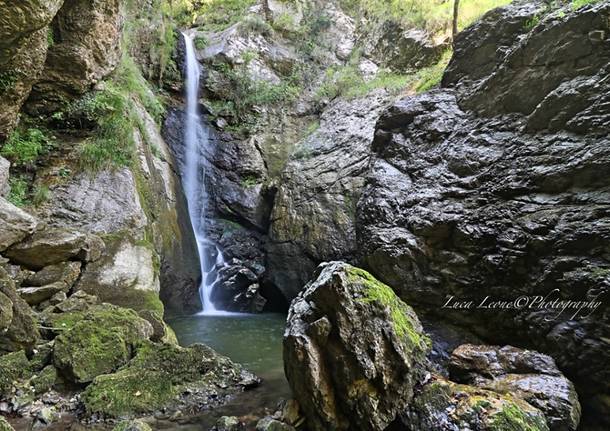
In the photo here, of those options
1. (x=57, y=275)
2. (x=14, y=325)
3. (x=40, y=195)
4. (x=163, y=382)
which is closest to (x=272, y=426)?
(x=163, y=382)

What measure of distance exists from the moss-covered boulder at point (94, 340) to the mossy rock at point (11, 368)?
34 cm

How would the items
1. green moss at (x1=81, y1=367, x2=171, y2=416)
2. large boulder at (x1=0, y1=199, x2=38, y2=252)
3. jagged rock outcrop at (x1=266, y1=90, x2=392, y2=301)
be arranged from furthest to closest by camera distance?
1. jagged rock outcrop at (x1=266, y1=90, x2=392, y2=301)
2. large boulder at (x1=0, y1=199, x2=38, y2=252)
3. green moss at (x1=81, y1=367, x2=171, y2=416)

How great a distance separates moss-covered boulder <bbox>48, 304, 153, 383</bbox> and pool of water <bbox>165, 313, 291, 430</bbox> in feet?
5.29

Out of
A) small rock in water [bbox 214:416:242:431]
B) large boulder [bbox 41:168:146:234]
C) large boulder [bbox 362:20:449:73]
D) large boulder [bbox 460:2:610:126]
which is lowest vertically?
small rock in water [bbox 214:416:242:431]

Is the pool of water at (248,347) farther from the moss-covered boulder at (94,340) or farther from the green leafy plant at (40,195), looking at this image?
the green leafy plant at (40,195)

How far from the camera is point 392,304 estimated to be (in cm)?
453

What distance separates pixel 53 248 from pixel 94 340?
206 centimetres

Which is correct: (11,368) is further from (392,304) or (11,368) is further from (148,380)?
(392,304)

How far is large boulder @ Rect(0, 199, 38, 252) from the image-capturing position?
5.88m

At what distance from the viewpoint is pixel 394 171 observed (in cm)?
911

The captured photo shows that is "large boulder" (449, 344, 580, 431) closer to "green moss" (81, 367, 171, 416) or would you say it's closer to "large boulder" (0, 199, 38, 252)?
"green moss" (81, 367, 171, 416)

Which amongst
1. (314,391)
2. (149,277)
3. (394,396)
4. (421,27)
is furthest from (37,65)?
(421,27)

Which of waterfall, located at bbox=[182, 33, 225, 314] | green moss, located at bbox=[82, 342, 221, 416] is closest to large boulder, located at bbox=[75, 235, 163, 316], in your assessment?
green moss, located at bbox=[82, 342, 221, 416]

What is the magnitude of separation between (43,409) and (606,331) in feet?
21.3
